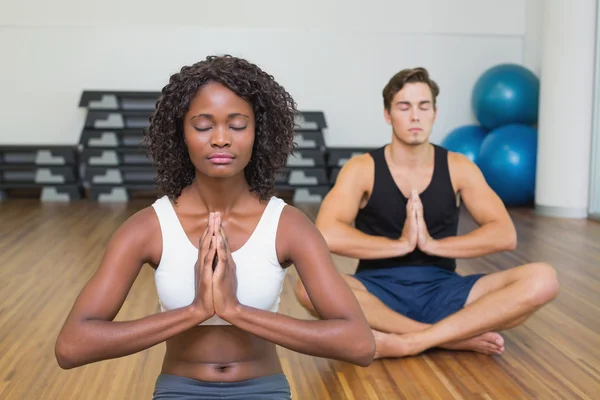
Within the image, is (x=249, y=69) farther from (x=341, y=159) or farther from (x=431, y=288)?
(x=341, y=159)

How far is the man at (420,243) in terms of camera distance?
2.72 m

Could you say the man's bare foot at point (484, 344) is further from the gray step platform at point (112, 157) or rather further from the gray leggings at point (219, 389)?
the gray step platform at point (112, 157)

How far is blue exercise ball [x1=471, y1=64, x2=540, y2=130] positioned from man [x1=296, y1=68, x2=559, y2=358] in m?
3.51

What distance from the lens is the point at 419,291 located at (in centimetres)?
284

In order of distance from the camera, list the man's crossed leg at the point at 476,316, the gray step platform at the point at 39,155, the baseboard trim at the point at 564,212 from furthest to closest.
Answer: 1. the gray step platform at the point at 39,155
2. the baseboard trim at the point at 564,212
3. the man's crossed leg at the point at 476,316

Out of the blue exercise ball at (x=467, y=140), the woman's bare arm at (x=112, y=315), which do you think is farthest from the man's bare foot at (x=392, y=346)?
the blue exercise ball at (x=467, y=140)

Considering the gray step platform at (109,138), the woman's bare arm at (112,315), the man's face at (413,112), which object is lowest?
the gray step platform at (109,138)

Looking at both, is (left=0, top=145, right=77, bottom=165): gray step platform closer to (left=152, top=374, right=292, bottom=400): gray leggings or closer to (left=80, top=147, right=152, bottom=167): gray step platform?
(left=80, top=147, right=152, bottom=167): gray step platform

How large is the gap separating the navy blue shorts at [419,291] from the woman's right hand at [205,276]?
146cm

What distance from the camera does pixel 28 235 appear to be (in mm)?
5066

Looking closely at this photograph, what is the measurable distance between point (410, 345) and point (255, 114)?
1.40 metres

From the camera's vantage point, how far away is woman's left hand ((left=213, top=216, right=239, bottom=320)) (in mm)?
1394

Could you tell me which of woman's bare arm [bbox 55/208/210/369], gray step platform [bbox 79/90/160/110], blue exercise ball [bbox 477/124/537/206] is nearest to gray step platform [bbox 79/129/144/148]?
gray step platform [bbox 79/90/160/110]

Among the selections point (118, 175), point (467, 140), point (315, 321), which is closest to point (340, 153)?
point (467, 140)
